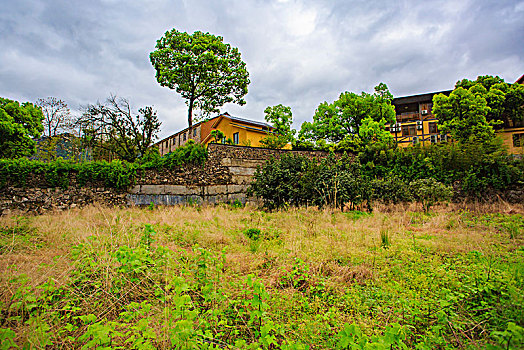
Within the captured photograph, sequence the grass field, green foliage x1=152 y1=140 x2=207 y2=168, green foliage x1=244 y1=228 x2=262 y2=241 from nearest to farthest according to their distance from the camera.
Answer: the grass field < green foliage x1=244 y1=228 x2=262 y2=241 < green foliage x1=152 y1=140 x2=207 y2=168

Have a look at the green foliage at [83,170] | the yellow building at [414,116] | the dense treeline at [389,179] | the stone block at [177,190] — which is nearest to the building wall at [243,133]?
the stone block at [177,190]

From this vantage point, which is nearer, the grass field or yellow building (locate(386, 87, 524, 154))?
the grass field

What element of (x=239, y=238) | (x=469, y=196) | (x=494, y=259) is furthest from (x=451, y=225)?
(x=469, y=196)

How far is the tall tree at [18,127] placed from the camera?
18.7m

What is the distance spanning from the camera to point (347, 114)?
23172mm

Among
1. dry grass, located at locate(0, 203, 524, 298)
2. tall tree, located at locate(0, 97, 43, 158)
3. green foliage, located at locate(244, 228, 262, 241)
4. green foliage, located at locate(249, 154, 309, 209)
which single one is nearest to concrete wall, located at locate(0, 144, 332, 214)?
green foliage, located at locate(249, 154, 309, 209)

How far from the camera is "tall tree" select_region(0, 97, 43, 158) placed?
18.7 meters

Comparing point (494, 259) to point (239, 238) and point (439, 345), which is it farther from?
point (239, 238)

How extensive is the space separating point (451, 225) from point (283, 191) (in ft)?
17.4

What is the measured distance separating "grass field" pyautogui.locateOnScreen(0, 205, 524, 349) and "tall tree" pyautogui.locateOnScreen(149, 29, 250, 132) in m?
16.6

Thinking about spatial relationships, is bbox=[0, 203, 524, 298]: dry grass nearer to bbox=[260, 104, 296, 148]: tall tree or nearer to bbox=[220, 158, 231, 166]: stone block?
bbox=[220, 158, 231, 166]: stone block

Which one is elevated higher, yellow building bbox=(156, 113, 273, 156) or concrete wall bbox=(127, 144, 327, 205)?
yellow building bbox=(156, 113, 273, 156)

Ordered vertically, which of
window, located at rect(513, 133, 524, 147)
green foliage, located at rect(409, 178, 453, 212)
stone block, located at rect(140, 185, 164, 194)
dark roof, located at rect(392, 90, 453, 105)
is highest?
dark roof, located at rect(392, 90, 453, 105)

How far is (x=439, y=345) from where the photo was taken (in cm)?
210
